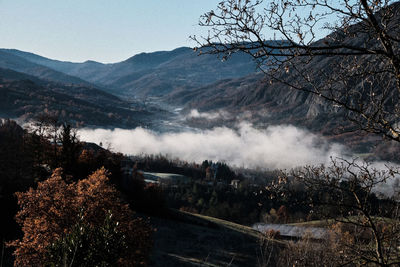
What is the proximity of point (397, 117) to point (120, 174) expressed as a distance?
10102 centimetres

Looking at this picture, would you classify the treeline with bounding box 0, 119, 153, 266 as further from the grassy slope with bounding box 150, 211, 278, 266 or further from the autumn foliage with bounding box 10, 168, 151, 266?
the grassy slope with bounding box 150, 211, 278, 266

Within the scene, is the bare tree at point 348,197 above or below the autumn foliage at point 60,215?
above

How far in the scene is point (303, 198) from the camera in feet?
31.1

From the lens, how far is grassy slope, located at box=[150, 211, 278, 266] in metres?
63.0

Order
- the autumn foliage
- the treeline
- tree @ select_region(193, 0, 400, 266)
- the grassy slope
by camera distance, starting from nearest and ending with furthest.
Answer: tree @ select_region(193, 0, 400, 266)
the treeline
the autumn foliage
the grassy slope

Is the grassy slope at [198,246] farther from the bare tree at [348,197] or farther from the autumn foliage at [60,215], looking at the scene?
the bare tree at [348,197]

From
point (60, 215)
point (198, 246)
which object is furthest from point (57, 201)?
point (198, 246)

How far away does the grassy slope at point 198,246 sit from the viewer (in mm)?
63031

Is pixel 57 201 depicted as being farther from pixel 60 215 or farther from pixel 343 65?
pixel 343 65

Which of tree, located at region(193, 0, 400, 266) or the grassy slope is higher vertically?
tree, located at region(193, 0, 400, 266)

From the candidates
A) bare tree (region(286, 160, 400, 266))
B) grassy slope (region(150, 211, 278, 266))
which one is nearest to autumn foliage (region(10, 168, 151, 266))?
bare tree (region(286, 160, 400, 266))

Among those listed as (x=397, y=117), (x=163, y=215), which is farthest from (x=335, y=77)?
(x=163, y=215)

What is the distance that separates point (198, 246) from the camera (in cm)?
7725

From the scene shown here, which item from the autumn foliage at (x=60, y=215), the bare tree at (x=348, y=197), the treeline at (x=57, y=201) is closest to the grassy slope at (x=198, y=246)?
the treeline at (x=57, y=201)
